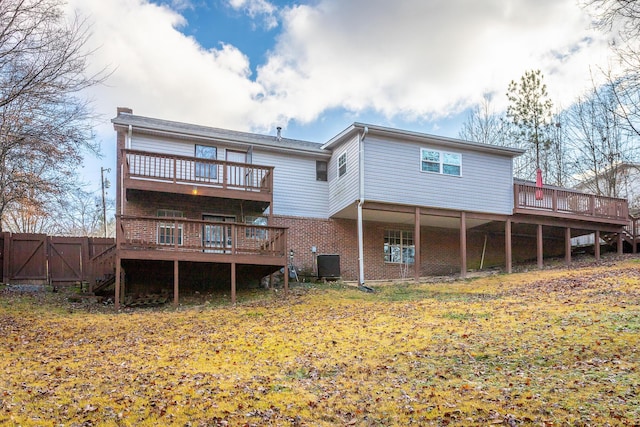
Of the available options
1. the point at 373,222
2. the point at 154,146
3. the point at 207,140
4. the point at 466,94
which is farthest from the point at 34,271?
the point at 466,94

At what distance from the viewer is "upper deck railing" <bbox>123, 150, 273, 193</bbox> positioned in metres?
16.9

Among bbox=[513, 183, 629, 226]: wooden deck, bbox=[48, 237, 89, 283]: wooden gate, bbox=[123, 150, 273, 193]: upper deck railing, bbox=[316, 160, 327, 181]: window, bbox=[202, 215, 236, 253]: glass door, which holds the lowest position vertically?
bbox=[48, 237, 89, 283]: wooden gate

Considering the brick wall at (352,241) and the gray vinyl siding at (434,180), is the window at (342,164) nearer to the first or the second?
the gray vinyl siding at (434,180)

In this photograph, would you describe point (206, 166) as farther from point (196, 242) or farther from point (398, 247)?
point (398, 247)

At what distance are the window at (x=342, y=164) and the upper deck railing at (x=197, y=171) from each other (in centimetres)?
315

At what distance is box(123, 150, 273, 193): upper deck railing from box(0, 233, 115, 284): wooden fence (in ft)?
11.3

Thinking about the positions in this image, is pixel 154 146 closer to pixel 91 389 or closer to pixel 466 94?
pixel 91 389

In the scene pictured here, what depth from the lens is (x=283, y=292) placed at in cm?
1681

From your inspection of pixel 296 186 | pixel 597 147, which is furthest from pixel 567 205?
pixel 296 186

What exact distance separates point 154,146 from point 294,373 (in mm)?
12514

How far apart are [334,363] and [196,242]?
10435 millimetres

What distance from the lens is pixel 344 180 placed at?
20297 mm

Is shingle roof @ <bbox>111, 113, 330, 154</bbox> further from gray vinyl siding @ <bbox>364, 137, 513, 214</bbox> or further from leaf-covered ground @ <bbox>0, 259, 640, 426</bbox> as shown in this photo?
leaf-covered ground @ <bbox>0, 259, 640, 426</bbox>

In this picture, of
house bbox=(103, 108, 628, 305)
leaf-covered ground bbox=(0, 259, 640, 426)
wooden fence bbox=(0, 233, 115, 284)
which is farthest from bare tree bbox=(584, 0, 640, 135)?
wooden fence bbox=(0, 233, 115, 284)
